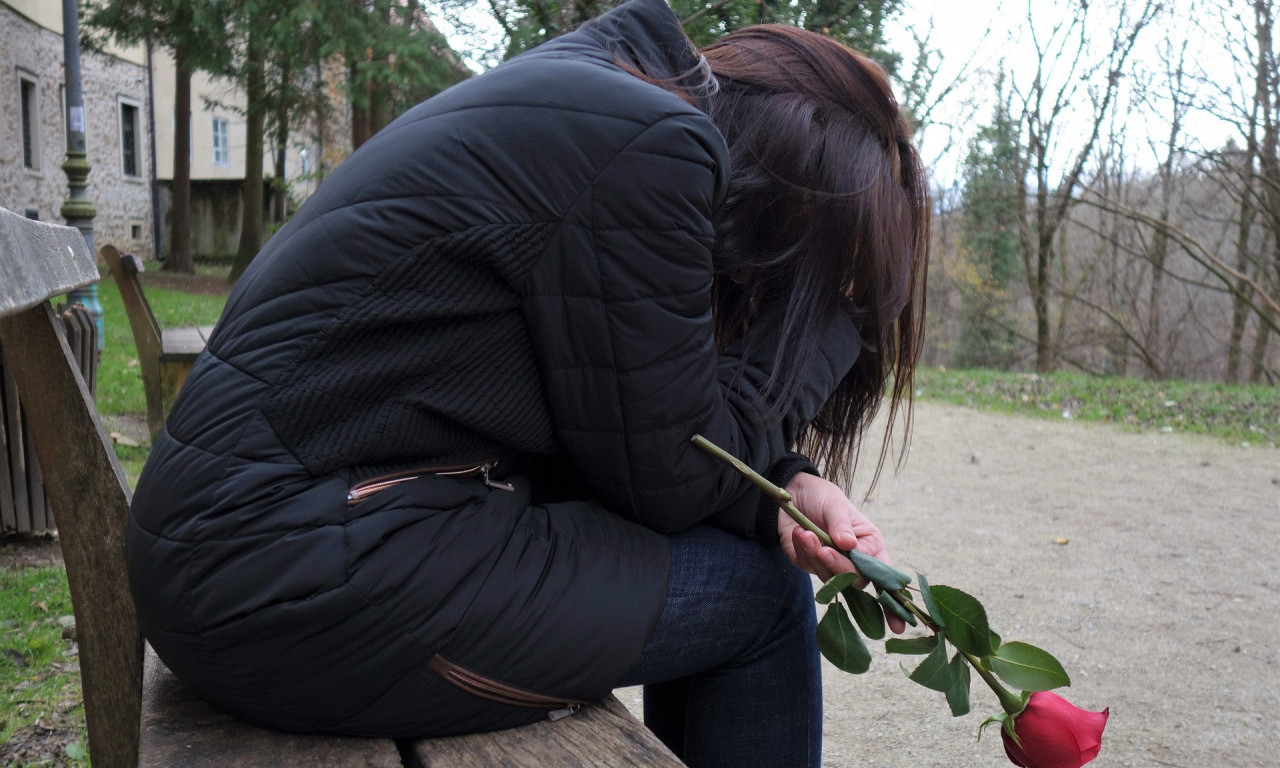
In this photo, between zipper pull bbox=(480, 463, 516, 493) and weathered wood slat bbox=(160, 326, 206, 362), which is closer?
zipper pull bbox=(480, 463, 516, 493)

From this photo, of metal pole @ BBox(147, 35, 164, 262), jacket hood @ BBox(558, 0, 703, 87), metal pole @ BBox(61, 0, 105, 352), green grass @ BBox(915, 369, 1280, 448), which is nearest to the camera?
jacket hood @ BBox(558, 0, 703, 87)

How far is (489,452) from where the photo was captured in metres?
1.51

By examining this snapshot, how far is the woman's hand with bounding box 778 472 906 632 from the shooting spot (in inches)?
61.9

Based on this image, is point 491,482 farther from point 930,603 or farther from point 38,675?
point 38,675

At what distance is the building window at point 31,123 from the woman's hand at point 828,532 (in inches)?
923

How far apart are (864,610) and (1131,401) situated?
8190 millimetres

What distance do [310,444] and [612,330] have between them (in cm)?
40

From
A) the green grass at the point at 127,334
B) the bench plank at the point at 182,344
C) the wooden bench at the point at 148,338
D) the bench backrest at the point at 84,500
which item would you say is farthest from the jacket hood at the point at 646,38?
the green grass at the point at 127,334

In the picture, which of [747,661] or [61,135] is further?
[61,135]

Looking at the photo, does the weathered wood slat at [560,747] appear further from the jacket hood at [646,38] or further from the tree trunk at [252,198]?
the tree trunk at [252,198]

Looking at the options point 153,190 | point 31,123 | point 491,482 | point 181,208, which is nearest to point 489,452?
point 491,482

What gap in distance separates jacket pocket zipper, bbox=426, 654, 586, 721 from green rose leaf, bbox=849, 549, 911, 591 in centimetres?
42

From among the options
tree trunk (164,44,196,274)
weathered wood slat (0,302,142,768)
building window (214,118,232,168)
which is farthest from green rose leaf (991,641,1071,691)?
building window (214,118,232,168)

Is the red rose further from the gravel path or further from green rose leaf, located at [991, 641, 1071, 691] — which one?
the gravel path
